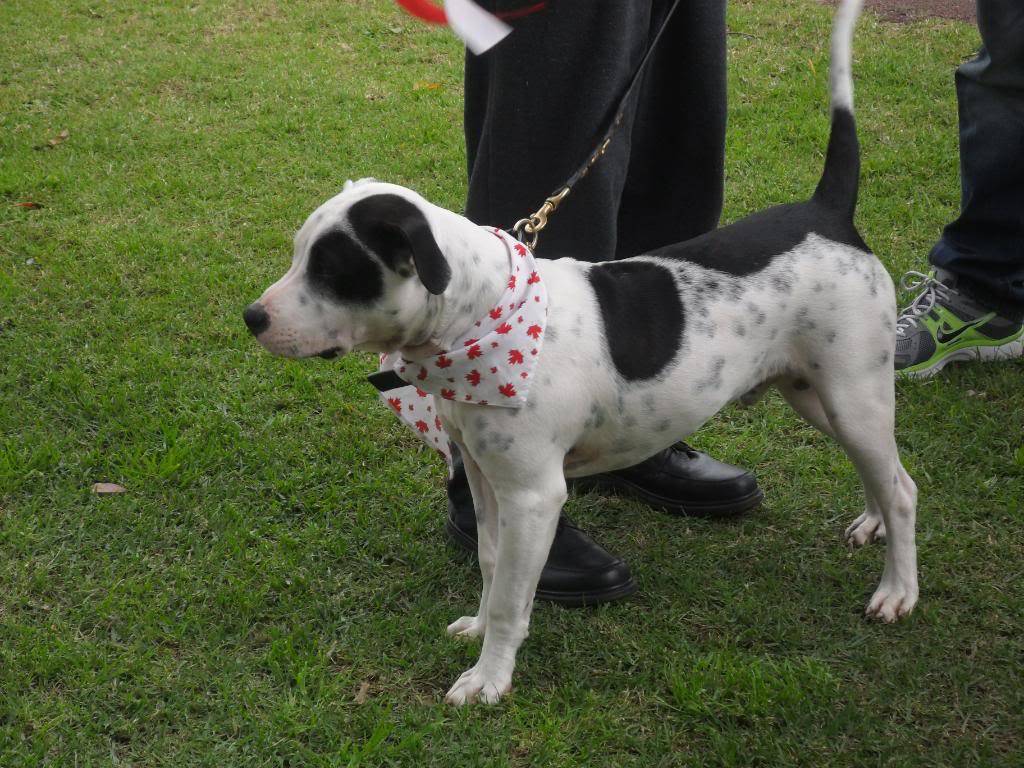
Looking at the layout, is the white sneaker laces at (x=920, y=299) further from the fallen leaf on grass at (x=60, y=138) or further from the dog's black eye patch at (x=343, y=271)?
the fallen leaf on grass at (x=60, y=138)

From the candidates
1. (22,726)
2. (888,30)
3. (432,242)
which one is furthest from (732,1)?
(22,726)

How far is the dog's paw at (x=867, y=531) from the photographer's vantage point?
340cm

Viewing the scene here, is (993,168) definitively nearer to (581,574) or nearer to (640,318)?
(640,318)

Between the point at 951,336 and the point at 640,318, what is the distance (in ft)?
7.42

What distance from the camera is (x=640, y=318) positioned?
2.67 m

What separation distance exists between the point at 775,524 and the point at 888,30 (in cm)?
611

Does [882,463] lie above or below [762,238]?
below

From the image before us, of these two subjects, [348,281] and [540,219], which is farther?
[540,219]

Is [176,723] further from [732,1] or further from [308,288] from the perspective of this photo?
[732,1]

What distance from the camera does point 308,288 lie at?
2.36 metres

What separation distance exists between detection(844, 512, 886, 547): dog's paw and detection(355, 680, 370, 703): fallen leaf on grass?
1664mm

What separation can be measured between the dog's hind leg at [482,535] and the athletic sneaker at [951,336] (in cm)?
221

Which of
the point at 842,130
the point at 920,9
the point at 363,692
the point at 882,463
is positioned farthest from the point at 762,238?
the point at 920,9

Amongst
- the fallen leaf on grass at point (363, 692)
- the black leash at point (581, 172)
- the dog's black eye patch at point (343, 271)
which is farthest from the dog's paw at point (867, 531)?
the dog's black eye patch at point (343, 271)
